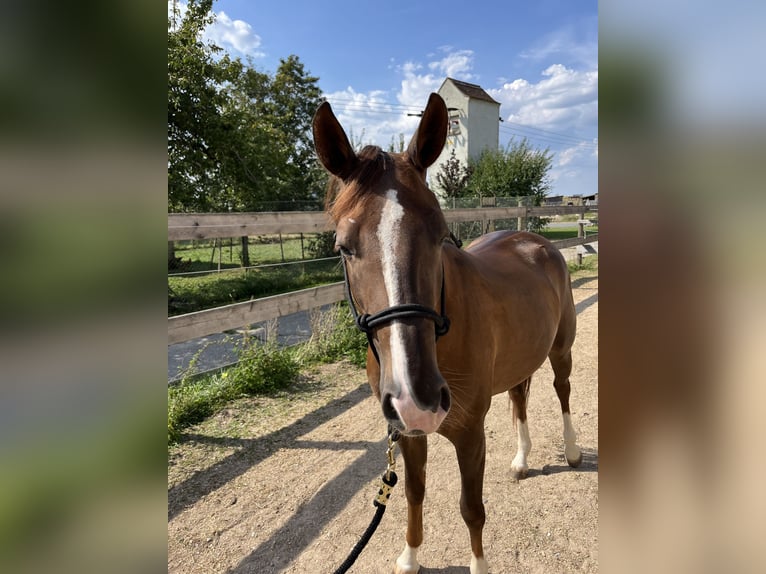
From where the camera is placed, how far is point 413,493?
2189 mm

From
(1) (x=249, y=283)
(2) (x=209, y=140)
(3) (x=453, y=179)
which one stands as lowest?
(1) (x=249, y=283)

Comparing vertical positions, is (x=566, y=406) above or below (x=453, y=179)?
below

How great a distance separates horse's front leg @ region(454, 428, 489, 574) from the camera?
192 centimetres

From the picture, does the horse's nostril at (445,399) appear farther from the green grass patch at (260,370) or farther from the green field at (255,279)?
the green field at (255,279)

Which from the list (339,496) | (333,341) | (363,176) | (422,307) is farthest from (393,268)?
(333,341)

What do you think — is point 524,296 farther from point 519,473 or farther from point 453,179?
point 453,179

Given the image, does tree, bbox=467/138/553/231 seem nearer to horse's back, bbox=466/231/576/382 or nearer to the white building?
the white building

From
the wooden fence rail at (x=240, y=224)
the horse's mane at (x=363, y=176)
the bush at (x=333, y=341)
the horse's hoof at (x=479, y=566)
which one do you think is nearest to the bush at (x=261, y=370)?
the bush at (x=333, y=341)

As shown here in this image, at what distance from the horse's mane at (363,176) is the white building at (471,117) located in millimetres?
28384

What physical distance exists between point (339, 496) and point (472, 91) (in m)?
32.7

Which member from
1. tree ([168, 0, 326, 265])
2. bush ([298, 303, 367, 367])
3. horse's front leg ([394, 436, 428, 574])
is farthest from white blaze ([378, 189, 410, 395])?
tree ([168, 0, 326, 265])

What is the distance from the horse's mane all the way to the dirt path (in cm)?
201
